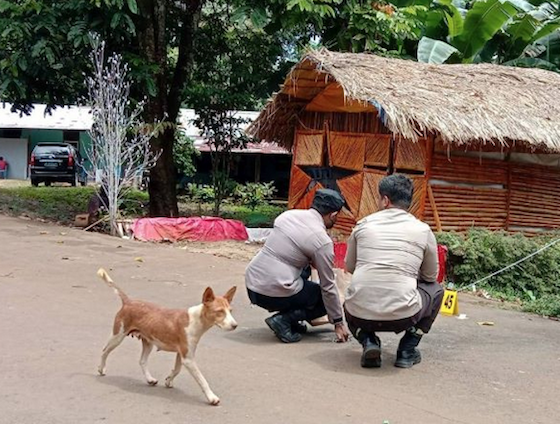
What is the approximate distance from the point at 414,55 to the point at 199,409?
16476 mm

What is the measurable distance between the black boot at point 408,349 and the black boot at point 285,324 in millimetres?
967

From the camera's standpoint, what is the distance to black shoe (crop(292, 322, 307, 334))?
6328 mm

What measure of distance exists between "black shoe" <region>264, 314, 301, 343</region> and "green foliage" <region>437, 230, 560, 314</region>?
14.8ft

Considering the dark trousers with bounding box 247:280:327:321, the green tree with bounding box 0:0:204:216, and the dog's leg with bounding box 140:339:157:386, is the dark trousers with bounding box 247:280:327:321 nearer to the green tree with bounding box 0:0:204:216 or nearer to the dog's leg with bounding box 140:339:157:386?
the dog's leg with bounding box 140:339:157:386

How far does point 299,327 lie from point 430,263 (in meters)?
1.49

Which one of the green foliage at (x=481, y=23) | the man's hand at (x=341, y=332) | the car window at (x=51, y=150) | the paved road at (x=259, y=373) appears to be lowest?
the paved road at (x=259, y=373)

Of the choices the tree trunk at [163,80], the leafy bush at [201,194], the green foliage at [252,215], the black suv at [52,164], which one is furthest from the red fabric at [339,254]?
the black suv at [52,164]

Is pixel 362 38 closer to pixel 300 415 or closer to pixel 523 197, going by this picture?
pixel 523 197

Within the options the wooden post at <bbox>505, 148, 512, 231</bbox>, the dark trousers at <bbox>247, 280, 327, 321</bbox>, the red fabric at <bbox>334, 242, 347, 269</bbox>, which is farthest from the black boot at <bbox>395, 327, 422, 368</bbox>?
the wooden post at <bbox>505, 148, 512, 231</bbox>

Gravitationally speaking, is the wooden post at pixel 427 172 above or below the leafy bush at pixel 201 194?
above

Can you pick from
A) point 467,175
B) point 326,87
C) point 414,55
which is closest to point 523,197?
point 467,175

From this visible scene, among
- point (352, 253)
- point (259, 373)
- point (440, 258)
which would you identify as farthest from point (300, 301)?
point (440, 258)

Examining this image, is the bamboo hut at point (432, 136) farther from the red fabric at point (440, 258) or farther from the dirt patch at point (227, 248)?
the dirt patch at point (227, 248)

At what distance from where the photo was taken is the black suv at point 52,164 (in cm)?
2784
